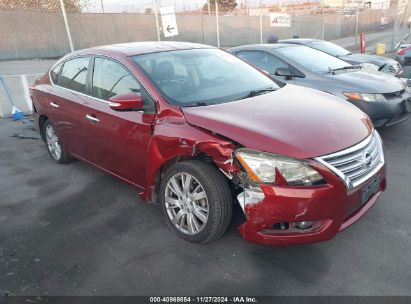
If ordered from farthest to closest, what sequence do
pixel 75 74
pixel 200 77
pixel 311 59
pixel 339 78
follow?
pixel 311 59
pixel 339 78
pixel 75 74
pixel 200 77

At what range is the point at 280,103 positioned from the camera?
10.8ft

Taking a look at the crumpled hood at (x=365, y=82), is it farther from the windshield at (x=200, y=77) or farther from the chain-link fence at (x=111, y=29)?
the chain-link fence at (x=111, y=29)

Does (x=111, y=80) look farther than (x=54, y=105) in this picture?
No

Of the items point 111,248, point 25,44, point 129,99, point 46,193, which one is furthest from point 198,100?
point 25,44

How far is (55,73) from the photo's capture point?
4.93 metres

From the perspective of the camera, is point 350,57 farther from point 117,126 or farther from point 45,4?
point 45,4

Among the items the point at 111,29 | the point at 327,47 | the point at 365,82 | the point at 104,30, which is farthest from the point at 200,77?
the point at 111,29

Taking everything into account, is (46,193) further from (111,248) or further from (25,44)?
(25,44)

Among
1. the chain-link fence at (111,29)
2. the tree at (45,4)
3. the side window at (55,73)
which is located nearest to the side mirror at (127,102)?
the side window at (55,73)

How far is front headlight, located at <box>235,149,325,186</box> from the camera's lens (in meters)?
2.56

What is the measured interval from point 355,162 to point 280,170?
622mm

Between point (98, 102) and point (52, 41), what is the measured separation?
38.9 feet

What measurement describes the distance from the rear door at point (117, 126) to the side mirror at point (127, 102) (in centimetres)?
10

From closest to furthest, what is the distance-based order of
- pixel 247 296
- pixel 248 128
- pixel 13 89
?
pixel 247 296 → pixel 248 128 → pixel 13 89
